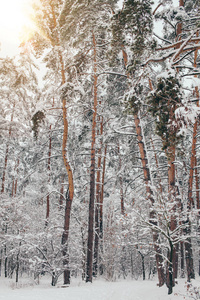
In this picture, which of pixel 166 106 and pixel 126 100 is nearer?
pixel 166 106

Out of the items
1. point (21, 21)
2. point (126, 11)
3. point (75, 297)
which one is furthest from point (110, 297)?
point (21, 21)

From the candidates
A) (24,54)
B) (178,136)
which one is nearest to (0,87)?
(24,54)

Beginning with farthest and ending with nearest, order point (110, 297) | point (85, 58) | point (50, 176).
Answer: point (50, 176), point (85, 58), point (110, 297)

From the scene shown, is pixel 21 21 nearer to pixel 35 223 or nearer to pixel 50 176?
pixel 50 176

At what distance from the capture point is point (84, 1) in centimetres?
761

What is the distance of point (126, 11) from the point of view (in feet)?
18.8

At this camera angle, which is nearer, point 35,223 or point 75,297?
point 75,297

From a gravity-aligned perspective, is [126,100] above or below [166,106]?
above

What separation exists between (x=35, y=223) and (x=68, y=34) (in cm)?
1425

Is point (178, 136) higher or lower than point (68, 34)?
lower

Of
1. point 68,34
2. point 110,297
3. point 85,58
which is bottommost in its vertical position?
point 110,297

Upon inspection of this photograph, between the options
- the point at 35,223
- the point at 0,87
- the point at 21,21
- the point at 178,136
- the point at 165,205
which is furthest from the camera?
the point at 35,223

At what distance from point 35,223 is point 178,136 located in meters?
15.3

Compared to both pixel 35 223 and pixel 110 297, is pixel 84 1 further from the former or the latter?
pixel 35 223
